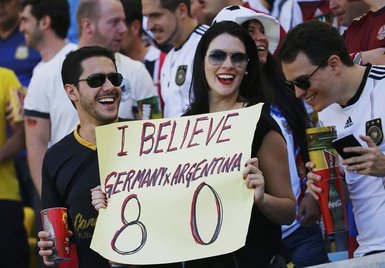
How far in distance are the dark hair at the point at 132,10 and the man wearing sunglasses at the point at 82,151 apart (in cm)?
332

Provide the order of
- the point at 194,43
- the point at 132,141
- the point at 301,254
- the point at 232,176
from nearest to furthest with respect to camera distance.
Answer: the point at 232,176
the point at 132,141
the point at 301,254
the point at 194,43

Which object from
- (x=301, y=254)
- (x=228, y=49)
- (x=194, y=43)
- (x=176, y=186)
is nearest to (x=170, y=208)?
(x=176, y=186)

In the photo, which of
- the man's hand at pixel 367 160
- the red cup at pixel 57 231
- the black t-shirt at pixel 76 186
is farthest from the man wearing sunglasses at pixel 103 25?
the man's hand at pixel 367 160

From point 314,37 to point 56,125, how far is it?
2999 millimetres

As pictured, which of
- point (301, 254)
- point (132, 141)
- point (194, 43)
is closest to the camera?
point (132, 141)

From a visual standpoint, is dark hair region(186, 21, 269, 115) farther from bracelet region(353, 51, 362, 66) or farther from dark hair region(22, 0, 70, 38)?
dark hair region(22, 0, 70, 38)

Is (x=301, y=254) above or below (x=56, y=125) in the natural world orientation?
below

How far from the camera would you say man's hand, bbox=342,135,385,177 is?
531cm

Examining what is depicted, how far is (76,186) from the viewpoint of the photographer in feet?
19.8

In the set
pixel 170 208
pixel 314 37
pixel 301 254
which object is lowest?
pixel 301 254

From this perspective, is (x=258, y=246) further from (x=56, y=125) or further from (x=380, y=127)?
(x=56, y=125)

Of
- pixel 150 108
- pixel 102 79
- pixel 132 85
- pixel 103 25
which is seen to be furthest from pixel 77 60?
pixel 103 25

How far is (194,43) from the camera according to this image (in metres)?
8.23

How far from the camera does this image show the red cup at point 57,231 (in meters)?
5.57
